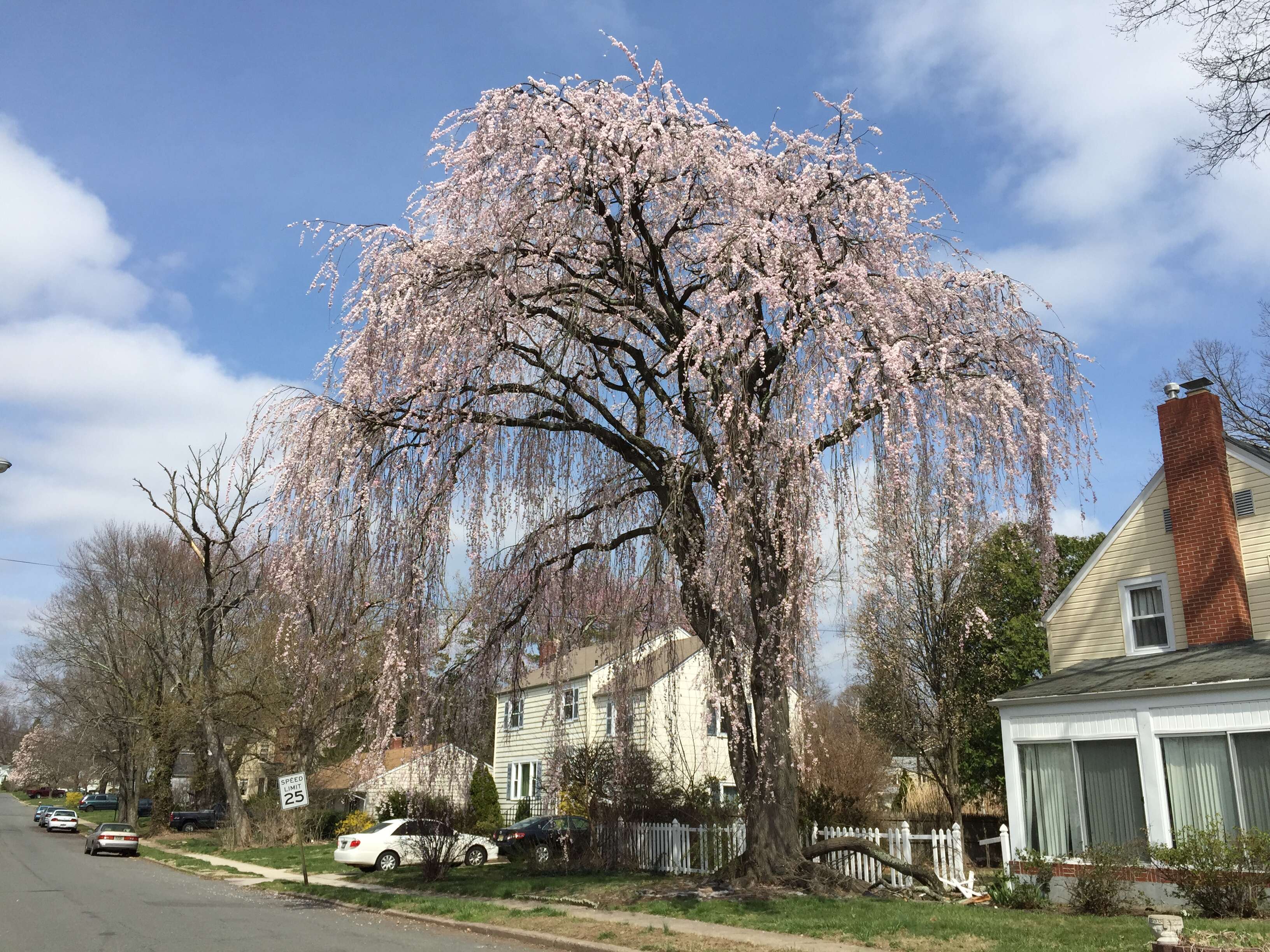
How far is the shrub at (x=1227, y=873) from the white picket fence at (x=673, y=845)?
23.8ft

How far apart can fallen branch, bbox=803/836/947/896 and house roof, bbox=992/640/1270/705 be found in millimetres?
3019

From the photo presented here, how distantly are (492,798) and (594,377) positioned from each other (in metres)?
24.8

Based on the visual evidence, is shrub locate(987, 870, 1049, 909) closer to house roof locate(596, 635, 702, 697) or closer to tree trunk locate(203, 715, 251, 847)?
house roof locate(596, 635, 702, 697)

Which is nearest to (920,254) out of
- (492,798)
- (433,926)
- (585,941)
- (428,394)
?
(428,394)

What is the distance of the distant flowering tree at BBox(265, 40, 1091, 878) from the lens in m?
12.1

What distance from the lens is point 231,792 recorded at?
34.1 meters

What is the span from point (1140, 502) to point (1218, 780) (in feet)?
20.6

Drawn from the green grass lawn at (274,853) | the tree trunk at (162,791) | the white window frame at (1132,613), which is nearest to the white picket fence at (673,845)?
the green grass lawn at (274,853)

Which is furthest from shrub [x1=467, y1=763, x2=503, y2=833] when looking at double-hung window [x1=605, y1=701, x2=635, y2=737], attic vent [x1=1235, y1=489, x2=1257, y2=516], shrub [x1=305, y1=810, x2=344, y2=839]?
attic vent [x1=1235, y1=489, x2=1257, y2=516]

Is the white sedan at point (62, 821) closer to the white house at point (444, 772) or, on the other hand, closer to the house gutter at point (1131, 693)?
the white house at point (444, 772)

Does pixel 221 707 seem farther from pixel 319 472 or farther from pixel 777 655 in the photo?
pixel 777 655

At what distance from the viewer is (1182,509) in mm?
17438

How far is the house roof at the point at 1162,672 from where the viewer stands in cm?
1408

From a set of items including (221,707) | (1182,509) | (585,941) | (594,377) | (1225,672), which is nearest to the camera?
(585,941)
